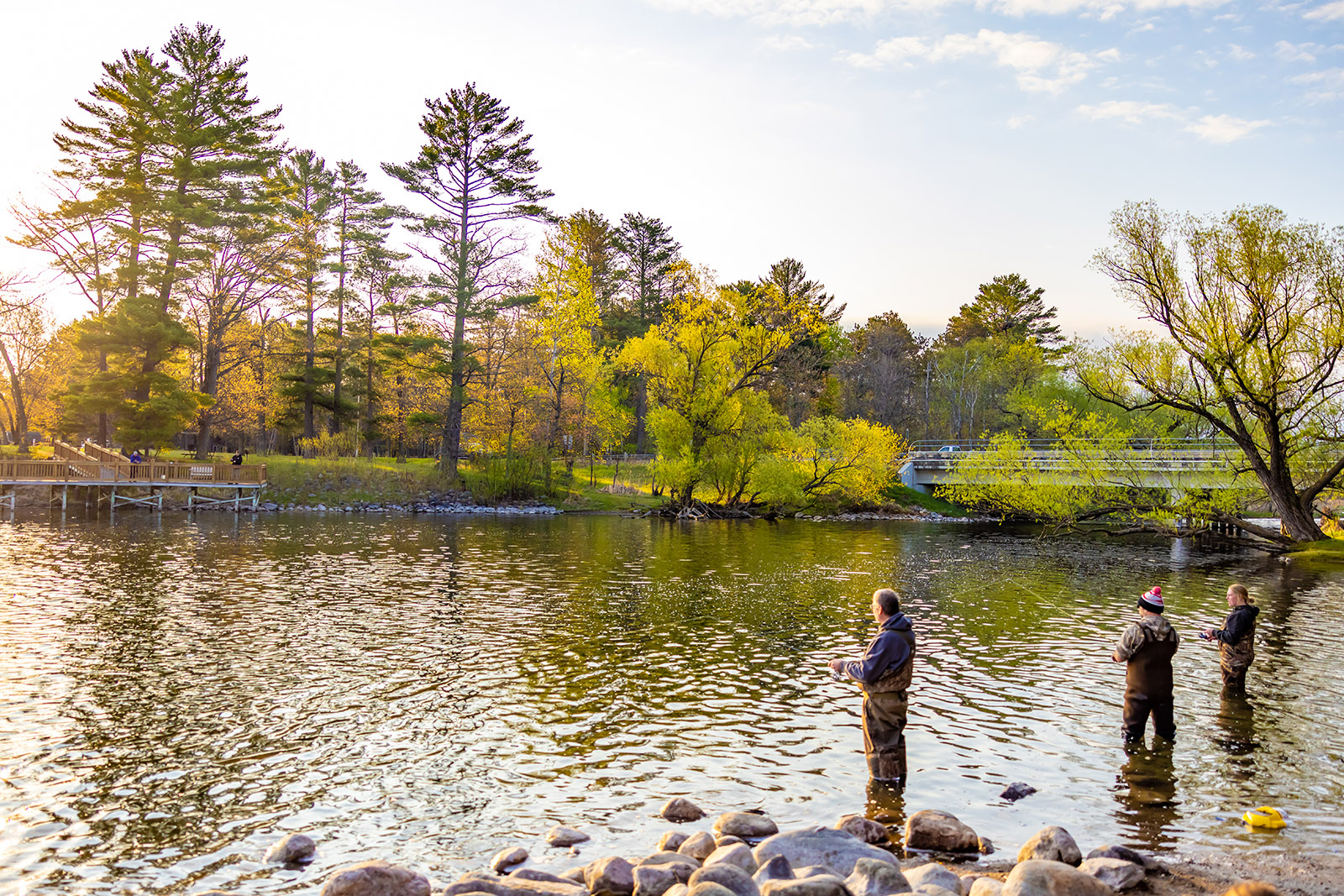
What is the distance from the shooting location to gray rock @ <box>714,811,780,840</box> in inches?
340

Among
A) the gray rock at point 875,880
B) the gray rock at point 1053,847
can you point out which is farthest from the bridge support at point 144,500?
the gray rock at point 1053,847

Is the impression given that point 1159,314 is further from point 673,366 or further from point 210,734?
point 210,734

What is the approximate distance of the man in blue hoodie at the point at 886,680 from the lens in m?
9.73

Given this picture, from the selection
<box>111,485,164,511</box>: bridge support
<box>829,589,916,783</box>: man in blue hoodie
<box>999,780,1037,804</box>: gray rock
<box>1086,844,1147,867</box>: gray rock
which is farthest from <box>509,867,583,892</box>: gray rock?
<box>111,485,164,511</box>: bridge support

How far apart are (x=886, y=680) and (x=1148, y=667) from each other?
4.42m

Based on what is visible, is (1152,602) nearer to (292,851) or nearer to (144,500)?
(292,851)

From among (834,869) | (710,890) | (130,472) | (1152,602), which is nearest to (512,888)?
(710,890)

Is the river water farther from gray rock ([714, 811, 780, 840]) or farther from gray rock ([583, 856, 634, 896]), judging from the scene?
gray rock ([583, 856, 634, 896])

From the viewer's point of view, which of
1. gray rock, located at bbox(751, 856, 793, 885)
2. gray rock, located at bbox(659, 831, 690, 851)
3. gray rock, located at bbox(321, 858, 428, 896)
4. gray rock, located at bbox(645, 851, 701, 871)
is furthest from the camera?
gray rock, located at bbox(659, 831, 690, 851)

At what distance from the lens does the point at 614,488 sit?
217 ft

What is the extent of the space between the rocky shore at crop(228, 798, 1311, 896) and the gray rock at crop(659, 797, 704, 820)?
0.79 feet

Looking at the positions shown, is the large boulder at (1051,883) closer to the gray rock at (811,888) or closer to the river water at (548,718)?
the gray rock at (811,888)

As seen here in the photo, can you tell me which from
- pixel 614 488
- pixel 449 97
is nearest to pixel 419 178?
pixel 449 97

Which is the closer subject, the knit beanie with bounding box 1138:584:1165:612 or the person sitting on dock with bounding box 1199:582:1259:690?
the knit beanie with bounding box 1138:584:1165:612
